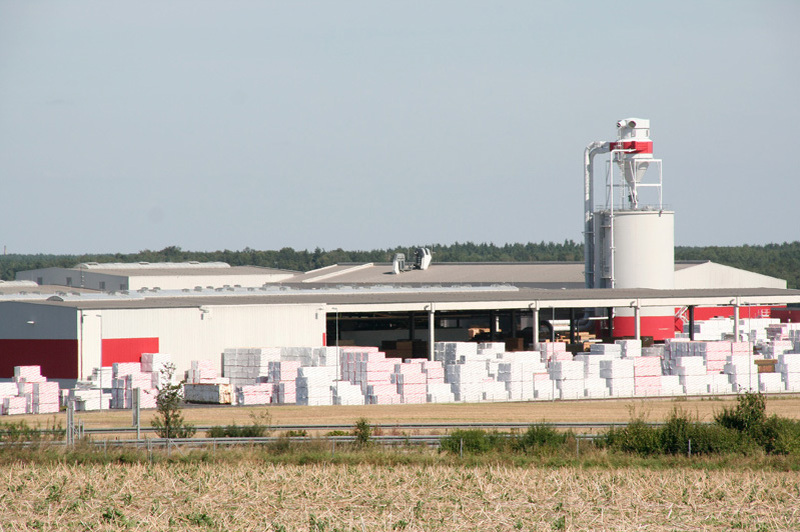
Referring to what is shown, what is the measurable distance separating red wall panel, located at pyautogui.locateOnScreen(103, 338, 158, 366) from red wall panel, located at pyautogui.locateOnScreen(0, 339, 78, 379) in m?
1.16

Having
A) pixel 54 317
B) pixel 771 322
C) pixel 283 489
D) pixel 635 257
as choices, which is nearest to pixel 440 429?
pixel 283 489

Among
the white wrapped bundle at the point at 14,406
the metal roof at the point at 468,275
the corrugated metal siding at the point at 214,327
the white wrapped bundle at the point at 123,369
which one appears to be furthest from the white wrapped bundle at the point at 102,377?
the metal roof at the point at 468,275

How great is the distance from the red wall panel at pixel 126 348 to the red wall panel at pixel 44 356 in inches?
45.8

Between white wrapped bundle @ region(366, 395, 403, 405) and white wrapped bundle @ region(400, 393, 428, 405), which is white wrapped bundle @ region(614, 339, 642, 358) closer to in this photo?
white wrapped bundle @ region(400, 393, 428, 405)

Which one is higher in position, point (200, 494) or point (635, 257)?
point (635, 257)

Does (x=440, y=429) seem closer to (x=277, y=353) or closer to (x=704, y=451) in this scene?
(x=704, y=451)

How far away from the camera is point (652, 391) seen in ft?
149

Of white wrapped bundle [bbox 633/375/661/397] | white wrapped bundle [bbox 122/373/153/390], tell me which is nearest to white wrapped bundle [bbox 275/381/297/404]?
white wrapped bundle [bbox 122/373/153/390]

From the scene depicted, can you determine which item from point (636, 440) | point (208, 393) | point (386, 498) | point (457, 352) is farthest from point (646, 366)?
point (386, 498)

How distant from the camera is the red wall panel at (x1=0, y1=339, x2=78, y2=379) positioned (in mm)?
40469

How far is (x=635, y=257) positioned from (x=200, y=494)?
130 feet

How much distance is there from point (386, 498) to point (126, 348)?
20946 millimetres

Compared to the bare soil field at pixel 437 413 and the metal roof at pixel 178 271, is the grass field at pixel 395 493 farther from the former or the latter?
the metal roof at pixel 178 271

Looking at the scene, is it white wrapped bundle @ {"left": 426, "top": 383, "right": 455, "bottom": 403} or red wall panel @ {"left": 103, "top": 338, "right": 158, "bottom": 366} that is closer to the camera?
red wall panel @ {"left": 103, "top": 338, "right": 158, "bottom": 366}
